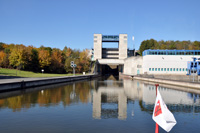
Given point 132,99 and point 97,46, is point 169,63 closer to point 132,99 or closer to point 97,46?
point 97,46

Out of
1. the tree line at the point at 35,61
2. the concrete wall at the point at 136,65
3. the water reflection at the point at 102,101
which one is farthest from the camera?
the concrete wall at the point at 136,65

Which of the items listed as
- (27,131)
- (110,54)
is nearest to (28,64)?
(110,54)

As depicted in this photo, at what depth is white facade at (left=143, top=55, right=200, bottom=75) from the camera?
269 ft

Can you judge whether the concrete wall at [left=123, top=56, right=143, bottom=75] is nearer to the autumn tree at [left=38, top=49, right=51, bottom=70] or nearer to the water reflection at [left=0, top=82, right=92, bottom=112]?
the autumn tree at [left=38, top=49, right=51, bottom=70]

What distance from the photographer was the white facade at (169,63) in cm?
8200

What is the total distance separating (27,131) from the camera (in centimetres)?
1291

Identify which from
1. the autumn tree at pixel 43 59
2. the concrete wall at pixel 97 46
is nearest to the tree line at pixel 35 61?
the autumn tree at pixel 43 59

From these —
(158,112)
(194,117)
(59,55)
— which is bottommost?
(194,117)

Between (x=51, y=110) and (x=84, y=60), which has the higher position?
(x=84, y=60)

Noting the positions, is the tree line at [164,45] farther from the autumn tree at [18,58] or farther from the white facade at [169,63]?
the autumn tree at [18,58]

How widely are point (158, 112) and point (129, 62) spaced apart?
91746 millimetres

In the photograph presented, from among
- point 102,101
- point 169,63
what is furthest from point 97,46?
point 102,101

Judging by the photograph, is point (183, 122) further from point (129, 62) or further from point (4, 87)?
point (129, 62)

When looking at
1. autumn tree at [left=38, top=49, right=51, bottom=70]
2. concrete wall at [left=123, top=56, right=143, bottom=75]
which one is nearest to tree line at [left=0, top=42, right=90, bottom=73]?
autumn tree at [left=38, top=49, right=51, bottom=70]
